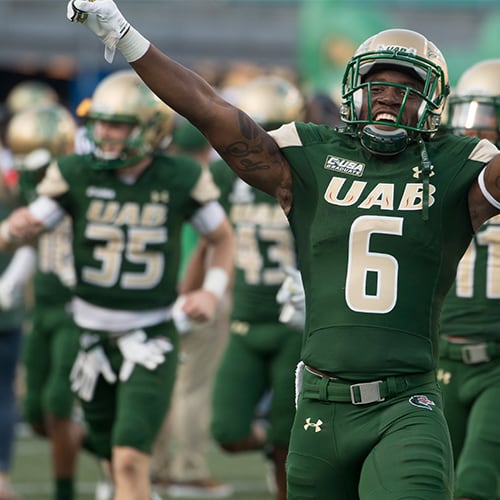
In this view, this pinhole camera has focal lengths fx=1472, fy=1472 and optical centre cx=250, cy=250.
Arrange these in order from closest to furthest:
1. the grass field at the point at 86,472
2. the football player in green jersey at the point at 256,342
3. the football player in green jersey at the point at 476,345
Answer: the football player in green jersey at the point at 476,345
the football player in green jersey at the point at 256,342
the grass field at the point at 86,472

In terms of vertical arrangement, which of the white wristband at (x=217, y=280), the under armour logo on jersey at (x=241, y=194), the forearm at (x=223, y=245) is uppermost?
the under armour logo on jersey at (x=241, y=194)

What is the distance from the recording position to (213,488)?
8664mm

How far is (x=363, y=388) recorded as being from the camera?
4402 millimetres

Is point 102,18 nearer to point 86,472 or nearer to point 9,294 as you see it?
point 9,294

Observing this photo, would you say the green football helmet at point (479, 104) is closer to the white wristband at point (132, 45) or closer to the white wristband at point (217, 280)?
the white wristband at point (217, 280)

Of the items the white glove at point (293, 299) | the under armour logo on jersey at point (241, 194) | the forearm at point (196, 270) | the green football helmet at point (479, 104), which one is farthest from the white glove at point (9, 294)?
the green football helmet at point (479, 104)

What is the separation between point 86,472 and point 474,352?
428 cm

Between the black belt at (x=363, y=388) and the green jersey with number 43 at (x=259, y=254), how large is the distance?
9.54 ft

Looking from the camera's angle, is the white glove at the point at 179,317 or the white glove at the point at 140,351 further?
the white glove at the point at 179,317

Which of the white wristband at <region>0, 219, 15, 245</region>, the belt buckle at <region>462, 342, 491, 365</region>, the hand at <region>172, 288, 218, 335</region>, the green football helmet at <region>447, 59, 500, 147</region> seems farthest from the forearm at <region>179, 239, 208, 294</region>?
the belt buckle at <region>462, 342, 491, 365</region>

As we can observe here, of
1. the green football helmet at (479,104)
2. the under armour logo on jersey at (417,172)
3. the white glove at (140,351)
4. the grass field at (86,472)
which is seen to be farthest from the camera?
the grass field at (86,472)

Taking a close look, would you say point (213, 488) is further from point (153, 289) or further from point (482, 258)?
point (482, 258)

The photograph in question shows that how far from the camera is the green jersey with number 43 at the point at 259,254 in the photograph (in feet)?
24.4

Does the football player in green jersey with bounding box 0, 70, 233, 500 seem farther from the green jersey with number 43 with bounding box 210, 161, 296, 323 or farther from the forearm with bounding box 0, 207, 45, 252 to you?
the green jersey with number 43 with bounding box 210, 161, 296, 323
